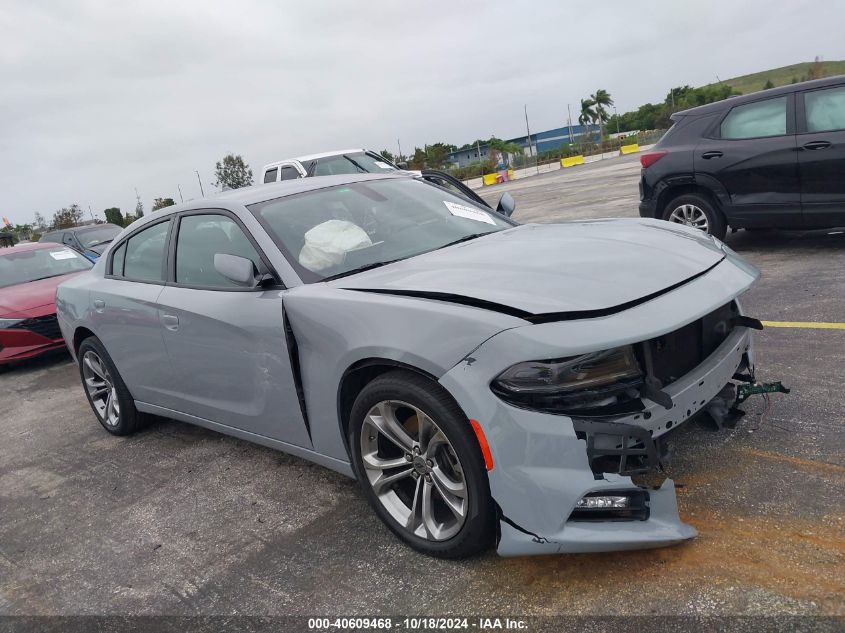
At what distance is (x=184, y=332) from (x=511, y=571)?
217 cm

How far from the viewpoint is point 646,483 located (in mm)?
2449

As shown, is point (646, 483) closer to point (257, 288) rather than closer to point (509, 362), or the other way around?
point (509, 362)

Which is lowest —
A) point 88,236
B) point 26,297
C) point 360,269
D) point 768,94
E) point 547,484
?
point 547,484

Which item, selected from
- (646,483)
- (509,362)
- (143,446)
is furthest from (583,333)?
(143,446)

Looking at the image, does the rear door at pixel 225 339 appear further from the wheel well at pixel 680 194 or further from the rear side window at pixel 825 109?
the rear side window at pixel 825 109

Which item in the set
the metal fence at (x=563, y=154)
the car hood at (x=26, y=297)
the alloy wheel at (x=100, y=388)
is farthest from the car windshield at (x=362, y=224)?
the metal fence at (x=563, y=154)

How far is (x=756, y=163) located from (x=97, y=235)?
1378 cm

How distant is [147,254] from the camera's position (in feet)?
14.4

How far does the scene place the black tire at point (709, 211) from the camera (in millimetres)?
7285

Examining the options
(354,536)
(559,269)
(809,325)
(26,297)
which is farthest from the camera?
(26,297)

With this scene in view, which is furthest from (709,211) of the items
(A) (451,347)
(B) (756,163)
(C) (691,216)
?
(A) (451,347)

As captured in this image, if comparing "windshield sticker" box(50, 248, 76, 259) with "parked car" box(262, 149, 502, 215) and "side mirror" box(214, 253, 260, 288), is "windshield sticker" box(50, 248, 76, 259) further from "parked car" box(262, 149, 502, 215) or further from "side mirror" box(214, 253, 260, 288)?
"side mirror" box(214, 253, 260, 288)

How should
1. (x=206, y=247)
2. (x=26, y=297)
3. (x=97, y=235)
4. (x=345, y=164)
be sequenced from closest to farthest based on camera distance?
1. (x=206, y=247)
2. (x=26, y=297)
3. (x=345, y=164)
4. (x=97, y=235)

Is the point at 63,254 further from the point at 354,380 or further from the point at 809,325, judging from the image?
the point at 809,325
